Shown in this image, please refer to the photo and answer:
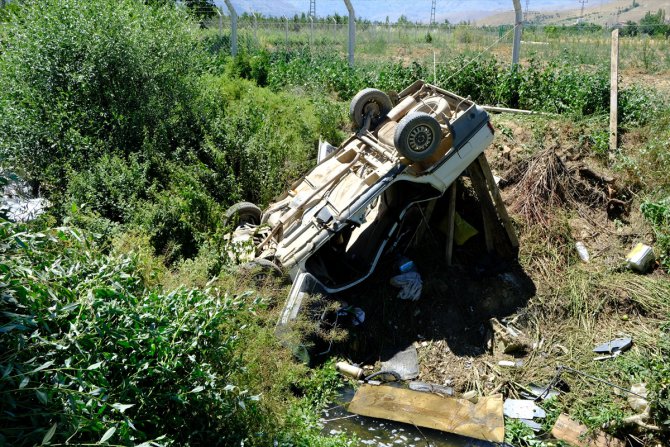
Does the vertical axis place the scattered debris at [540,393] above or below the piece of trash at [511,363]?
below

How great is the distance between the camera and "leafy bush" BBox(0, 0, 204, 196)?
9.30m

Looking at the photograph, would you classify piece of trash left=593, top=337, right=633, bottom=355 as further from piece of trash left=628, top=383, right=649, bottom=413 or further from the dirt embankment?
piece of trash left=628, top=383, right=649, bottom=413

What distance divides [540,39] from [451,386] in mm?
16226

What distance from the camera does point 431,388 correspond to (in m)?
6.74

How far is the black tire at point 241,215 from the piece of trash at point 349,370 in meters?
2.50

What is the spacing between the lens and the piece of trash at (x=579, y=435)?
564cm

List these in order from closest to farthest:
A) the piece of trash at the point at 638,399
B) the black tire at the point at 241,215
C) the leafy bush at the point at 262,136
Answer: the piece of trash at the point at 638,399
the black tire at the point at 241,215
the leafy bush at the point at 262,136

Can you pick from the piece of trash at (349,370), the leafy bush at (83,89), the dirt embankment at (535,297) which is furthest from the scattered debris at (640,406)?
the leafy bush at (83,89)

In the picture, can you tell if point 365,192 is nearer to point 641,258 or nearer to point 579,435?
point 579,435

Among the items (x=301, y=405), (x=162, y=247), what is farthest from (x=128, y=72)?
(x=301, y=405)

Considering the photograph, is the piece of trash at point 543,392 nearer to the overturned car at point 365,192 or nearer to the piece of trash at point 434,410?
the piece of trash at point 434,410

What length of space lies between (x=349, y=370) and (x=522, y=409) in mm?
1876

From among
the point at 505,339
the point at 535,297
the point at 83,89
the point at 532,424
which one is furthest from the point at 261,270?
the point at 83,89

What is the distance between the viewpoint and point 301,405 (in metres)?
6.29
